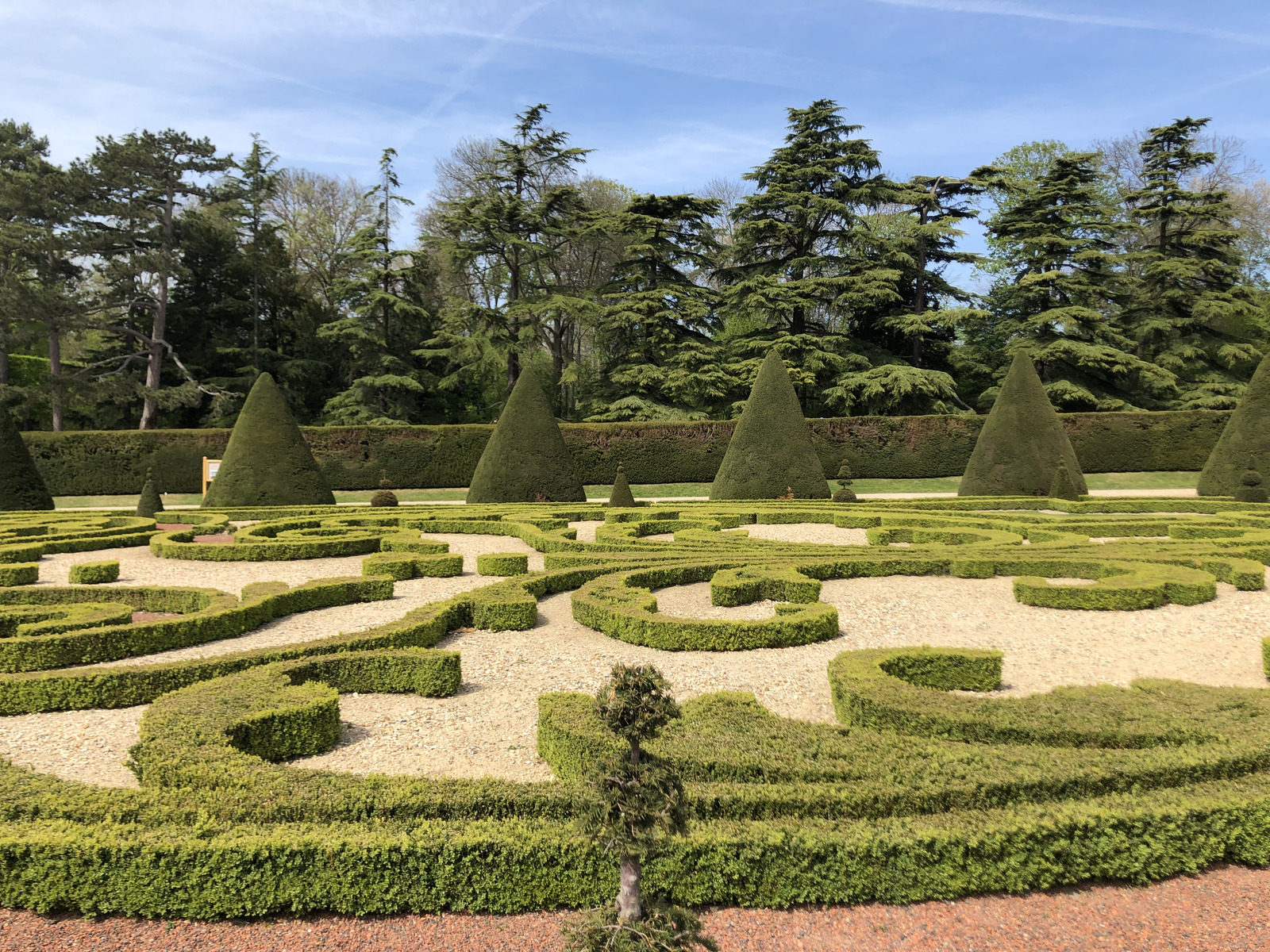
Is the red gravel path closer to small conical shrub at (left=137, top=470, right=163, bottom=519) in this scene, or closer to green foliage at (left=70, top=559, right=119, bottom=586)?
green foliage at (left=70, top=559, right=119, bottom=586)

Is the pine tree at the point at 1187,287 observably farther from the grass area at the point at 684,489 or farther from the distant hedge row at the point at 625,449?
the grass area at the point at 684,489

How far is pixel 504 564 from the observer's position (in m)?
9.27

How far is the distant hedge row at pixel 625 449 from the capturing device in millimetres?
25453

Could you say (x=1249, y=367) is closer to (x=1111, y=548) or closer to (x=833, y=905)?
(x=1111, y=548)

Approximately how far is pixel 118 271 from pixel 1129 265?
150ft

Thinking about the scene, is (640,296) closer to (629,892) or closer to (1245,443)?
(1245,443)

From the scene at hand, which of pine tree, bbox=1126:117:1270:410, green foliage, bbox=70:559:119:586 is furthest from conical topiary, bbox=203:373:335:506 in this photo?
pine tree, bbox=1126:117:1270:410

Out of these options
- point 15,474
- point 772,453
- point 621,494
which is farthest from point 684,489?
point 15,474

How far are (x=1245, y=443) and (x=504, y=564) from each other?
18094 millimetres

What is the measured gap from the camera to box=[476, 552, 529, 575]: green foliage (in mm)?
9250

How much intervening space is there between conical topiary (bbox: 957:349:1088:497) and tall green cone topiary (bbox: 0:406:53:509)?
20.5m

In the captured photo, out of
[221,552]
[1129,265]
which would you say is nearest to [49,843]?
[221,552]

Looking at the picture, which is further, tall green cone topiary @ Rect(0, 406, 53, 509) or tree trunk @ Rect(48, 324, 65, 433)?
tree trunk @ Rect(48, 324, 65, 433)

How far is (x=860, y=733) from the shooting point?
3957mm
